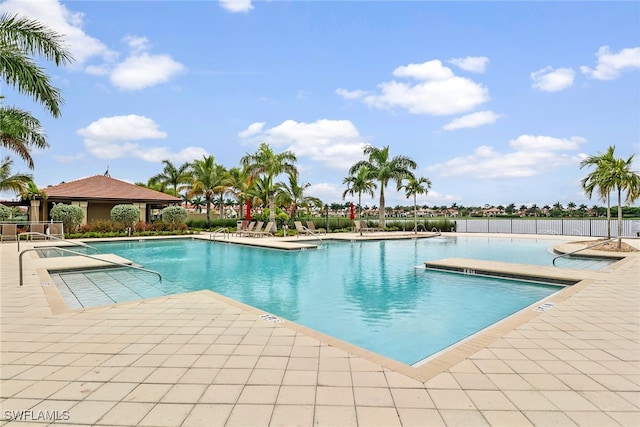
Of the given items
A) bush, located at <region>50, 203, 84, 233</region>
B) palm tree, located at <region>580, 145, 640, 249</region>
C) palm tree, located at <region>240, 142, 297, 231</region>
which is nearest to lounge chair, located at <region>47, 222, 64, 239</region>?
bush, located at <region>50, 203, 84, 233</region>

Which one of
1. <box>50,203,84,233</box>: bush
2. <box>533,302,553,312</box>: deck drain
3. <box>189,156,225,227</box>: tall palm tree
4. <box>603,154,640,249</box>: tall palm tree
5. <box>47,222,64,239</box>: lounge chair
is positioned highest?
<box>189,156,225,227</box>: tall palm tree

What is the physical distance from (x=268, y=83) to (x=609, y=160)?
49.8 feet

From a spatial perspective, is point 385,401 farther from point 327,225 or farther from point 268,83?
point 327,225

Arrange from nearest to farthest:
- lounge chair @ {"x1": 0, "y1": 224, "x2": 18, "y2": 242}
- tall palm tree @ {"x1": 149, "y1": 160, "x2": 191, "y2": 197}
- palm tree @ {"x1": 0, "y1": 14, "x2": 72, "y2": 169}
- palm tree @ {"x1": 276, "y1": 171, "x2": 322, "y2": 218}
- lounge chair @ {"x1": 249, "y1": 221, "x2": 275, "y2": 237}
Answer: palm tree @ {"x1": 0, "y1": 14, "x2": 72, "y2": 169} → lounge chair @ {"x1": 0, "y1": 224, "x2": 18, "y2": 242} → lounge chair @ {"x1": 249, "y1": 221, "x2": 275, "y2": 237} → palm tree @ {"x1": 276, "y1": 171, "x2": 322, "y2": 218} → tall palm tree @ {"x1": 149, "y1": 160, "x2": 191, "y2": 197}

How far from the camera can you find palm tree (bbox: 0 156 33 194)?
70.8 feet

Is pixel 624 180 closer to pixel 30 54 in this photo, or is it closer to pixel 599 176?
pixel 599 176

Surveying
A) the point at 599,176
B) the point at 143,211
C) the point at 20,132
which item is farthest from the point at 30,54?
the point at 599,176

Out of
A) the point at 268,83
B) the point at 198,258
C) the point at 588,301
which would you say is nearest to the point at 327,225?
the point at 268,83

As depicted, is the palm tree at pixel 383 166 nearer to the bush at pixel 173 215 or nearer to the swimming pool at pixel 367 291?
the swimming pool at pixel 367 291

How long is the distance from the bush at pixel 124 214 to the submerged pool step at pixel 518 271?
61.1ft

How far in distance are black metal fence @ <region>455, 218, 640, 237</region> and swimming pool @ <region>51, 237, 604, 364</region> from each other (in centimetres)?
1255

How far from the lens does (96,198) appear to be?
22.6 meters

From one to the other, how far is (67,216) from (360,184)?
19.2m

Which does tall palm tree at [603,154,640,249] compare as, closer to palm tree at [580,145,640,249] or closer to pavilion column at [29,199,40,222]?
palm tree at [580,145,640,249]
